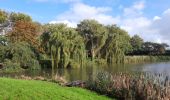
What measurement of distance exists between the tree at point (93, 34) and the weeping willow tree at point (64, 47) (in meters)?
11.5

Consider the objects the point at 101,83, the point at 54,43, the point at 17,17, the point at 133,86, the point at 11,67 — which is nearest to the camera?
the point at 133,86

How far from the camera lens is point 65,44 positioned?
49.2m

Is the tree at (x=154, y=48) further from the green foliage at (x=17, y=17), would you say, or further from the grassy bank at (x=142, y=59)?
the green foliage at (x=17, y=17)

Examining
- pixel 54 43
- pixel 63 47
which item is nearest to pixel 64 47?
pixel 63 47

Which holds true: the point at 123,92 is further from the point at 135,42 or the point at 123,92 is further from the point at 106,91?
the point at 135,42

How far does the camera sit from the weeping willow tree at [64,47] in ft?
162

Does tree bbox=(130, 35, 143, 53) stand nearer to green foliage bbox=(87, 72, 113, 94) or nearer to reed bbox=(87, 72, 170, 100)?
green foliage bbox=(87, 72, 113, 94)

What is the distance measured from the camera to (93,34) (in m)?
63.8

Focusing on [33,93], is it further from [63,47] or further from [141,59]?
[141,59]

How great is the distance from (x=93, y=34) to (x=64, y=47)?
50.9 feet

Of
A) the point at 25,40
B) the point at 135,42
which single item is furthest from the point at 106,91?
the point at 135,42

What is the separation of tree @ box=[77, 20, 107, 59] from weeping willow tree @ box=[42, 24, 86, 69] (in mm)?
11480

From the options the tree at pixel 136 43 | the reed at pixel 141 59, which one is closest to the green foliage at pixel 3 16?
the reed at pixel 141 59

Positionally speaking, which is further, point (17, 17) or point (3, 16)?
point (17, 17)
